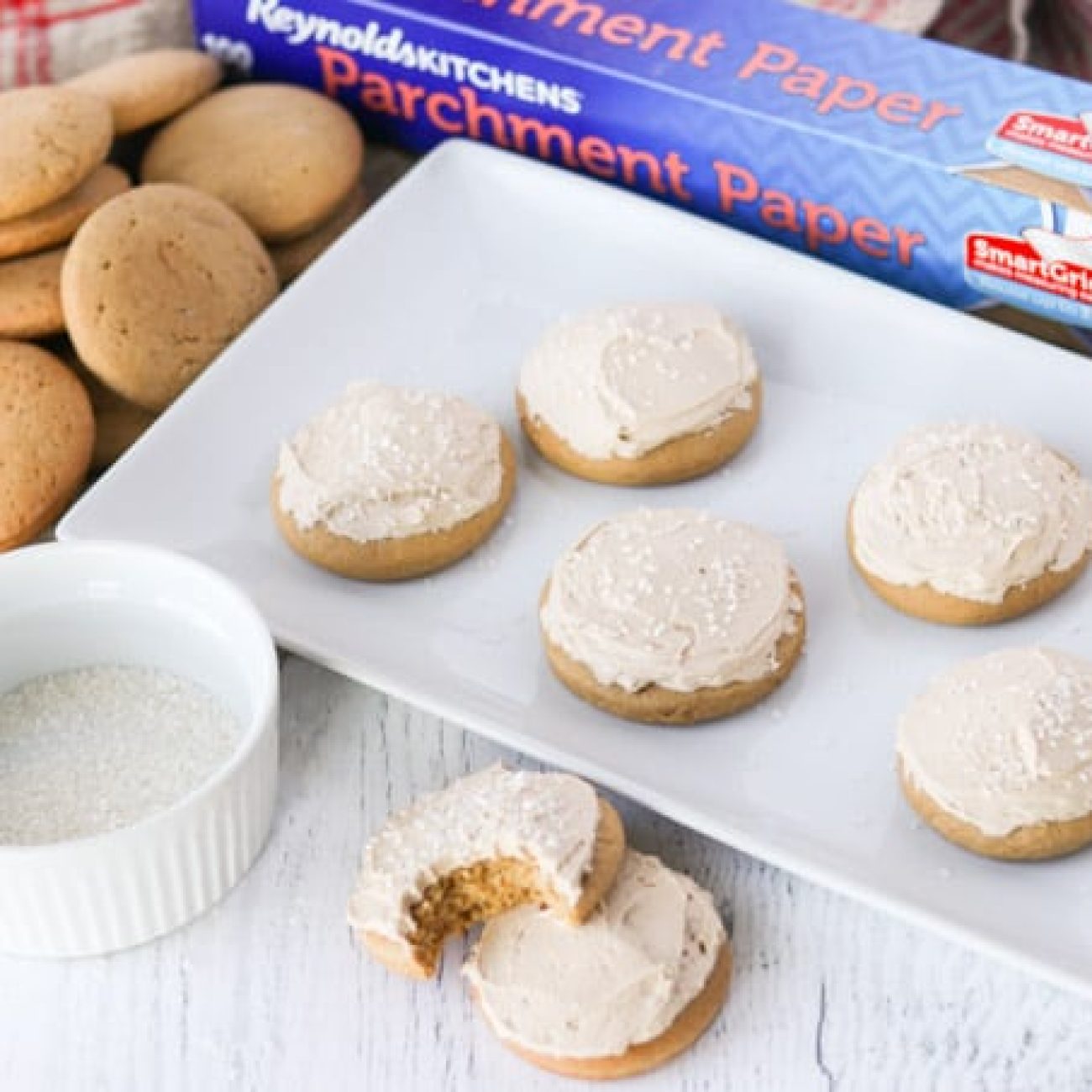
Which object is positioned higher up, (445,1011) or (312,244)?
(312,244)

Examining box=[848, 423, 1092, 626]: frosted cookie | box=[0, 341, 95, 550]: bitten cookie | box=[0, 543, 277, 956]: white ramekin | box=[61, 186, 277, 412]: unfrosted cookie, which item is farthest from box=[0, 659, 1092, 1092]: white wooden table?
box=[61, 186, 277, 412]: unfrosted cookie

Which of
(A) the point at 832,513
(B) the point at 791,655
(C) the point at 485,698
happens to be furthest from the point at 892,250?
(C) the point at 485,698

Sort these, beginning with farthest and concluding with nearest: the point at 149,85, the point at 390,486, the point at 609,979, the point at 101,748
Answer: the point at 149,85, the point at 390,486, the point at 101,748, the point at 609,979

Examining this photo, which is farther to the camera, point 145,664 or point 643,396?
point 643,396

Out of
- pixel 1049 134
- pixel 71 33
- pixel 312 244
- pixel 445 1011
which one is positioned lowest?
pixel 445 1011

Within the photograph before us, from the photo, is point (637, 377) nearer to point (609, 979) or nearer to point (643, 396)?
point (643, 396)

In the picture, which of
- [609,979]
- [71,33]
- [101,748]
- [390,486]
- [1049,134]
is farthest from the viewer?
[71,33]

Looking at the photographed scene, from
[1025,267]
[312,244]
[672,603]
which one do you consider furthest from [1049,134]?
[312,244]
